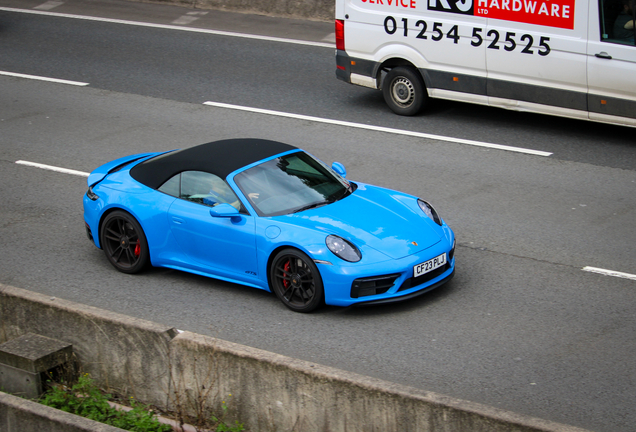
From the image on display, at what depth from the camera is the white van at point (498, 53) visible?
10.4 metres

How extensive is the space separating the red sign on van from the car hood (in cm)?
456

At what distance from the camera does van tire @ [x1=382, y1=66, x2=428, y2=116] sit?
12055mm

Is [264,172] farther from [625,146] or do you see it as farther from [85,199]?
[625,146]

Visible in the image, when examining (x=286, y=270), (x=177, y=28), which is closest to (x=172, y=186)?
(x=286, y=270)

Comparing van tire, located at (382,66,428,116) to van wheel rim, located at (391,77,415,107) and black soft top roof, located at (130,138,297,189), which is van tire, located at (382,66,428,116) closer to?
van wheel rim, located at (391,77,415,107)

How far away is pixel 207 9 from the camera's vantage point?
1878cm

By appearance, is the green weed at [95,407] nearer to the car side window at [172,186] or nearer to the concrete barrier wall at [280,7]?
the car side window at [172,186]

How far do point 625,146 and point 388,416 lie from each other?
7557 mm

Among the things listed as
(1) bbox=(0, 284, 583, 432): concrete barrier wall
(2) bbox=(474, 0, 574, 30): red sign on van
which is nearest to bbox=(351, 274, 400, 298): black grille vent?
(1) bbox=(0, 284, 583, 432): concrete barrier wall

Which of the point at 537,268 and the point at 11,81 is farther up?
the point at 11,81

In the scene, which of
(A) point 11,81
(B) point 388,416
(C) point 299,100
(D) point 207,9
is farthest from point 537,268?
(D) point 207,9

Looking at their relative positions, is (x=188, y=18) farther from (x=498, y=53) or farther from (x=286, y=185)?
(x=286, y=185)

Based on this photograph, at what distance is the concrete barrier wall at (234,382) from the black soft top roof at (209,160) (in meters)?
2.00

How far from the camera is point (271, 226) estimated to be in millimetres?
6840
